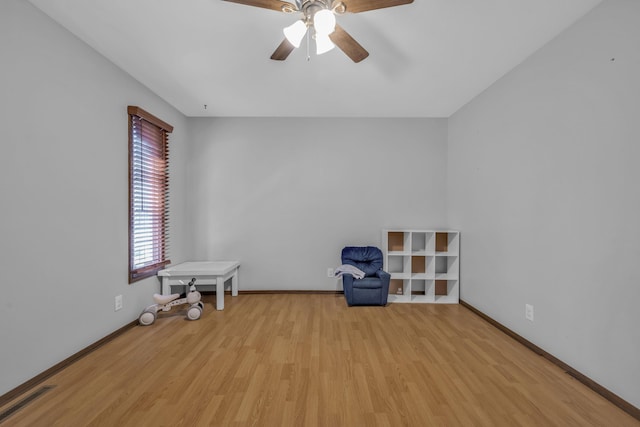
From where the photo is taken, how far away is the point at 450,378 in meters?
2.09

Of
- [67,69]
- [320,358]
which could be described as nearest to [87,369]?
[320,358]

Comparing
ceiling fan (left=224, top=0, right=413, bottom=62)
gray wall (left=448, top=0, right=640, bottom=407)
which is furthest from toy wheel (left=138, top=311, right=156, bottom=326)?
Answer: gray wall (left=448, top=0, right=640, bottom=407)

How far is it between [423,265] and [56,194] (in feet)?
14.0

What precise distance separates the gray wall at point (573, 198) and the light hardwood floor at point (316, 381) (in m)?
0.35

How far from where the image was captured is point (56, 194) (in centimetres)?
218

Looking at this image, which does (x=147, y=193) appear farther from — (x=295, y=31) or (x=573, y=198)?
(x=573, y=198)

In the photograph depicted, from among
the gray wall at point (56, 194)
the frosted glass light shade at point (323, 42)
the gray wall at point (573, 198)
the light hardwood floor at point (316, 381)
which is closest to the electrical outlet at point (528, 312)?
the gray wall at point (573, 198)

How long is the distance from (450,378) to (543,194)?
1751 mm

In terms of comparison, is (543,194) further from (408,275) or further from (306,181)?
(306,181)

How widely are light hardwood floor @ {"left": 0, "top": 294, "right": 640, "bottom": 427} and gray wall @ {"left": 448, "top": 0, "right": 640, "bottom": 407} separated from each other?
352 millimetres

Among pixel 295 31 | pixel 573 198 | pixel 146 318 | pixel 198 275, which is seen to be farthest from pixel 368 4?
pixel 146 318

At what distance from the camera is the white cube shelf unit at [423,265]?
3918mm

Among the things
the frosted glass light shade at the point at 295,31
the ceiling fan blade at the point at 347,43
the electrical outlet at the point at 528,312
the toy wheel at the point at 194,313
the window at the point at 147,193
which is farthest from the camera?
the toy wheel at the point at 194,313

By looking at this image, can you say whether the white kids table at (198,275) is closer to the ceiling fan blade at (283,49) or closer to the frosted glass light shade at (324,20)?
the ceiling fan blade at (283,49)
